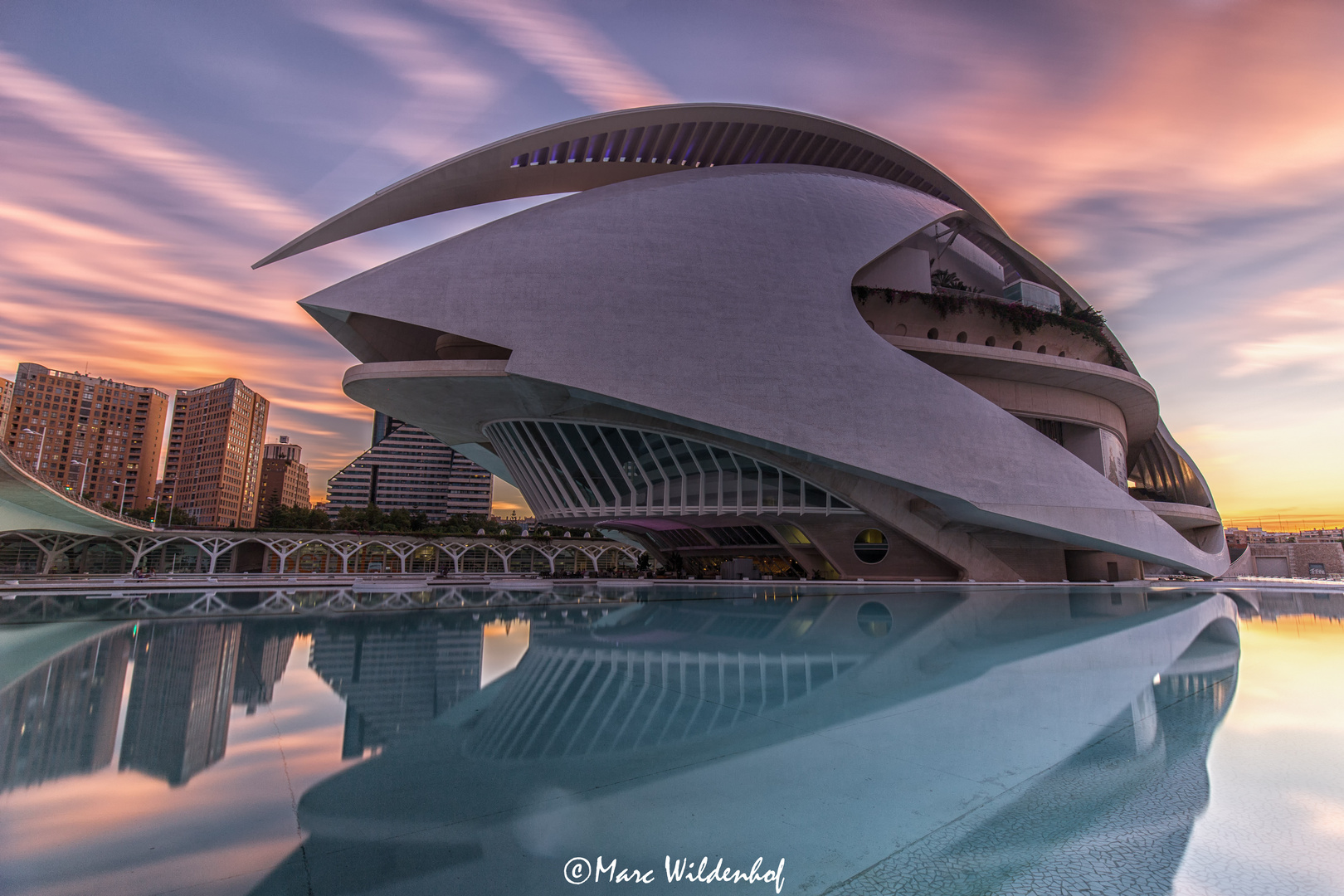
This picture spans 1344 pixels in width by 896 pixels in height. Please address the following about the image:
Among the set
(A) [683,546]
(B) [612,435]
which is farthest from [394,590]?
(A) [683,546]

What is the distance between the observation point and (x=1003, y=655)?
7559 millimetres

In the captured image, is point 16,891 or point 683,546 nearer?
point 16,891

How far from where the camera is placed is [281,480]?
15300 cm

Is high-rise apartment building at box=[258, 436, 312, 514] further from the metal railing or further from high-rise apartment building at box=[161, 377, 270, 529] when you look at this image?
the metal railing

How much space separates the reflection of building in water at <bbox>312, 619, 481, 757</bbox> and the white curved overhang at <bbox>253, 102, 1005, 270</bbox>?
17248 millimetres

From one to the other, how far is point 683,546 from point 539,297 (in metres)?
15.2

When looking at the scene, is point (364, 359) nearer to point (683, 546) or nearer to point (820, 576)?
point (683, 546)

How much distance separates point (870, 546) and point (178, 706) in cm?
2139

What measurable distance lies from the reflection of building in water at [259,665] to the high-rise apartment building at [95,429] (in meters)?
98.7

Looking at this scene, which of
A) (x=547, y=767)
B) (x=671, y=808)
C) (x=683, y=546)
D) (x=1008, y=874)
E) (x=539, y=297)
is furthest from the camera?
(x=683, y=546)

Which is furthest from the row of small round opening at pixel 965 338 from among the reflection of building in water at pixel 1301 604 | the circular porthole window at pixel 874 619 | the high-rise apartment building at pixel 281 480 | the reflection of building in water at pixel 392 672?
the high-rise apartment building at pixel 281 480

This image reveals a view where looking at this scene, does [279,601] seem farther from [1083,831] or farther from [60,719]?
[1083,831]

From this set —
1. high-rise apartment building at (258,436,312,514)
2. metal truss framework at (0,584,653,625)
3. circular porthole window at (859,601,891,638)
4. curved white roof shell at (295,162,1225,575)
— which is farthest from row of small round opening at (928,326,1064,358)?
high-rise apartment building at (258,436,312,514)

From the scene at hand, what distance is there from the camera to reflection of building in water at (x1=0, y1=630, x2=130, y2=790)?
349 cm
